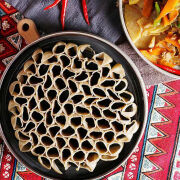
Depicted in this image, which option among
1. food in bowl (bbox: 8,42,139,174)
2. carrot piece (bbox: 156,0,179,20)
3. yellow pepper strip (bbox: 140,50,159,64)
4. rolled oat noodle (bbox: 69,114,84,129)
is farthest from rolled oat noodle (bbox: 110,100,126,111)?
carrot piece (bbox: 156,0,179,20)

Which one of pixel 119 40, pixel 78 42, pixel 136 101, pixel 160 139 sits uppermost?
pixel 78 42

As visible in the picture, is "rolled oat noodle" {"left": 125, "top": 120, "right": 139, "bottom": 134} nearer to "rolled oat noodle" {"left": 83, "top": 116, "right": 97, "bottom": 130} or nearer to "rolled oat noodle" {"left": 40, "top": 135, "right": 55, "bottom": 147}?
"rolled oat noodle" {"left": 83, "top": 116, "right": 97, "bottom": 130}

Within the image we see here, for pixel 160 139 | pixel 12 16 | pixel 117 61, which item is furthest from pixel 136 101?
pixel 12 16

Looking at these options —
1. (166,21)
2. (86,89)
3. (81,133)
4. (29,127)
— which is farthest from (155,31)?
(29,127)

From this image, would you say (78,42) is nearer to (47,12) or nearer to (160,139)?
(47,12)

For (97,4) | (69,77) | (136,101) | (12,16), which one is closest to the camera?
(69,77)

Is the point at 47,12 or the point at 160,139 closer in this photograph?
the point at 47,12
